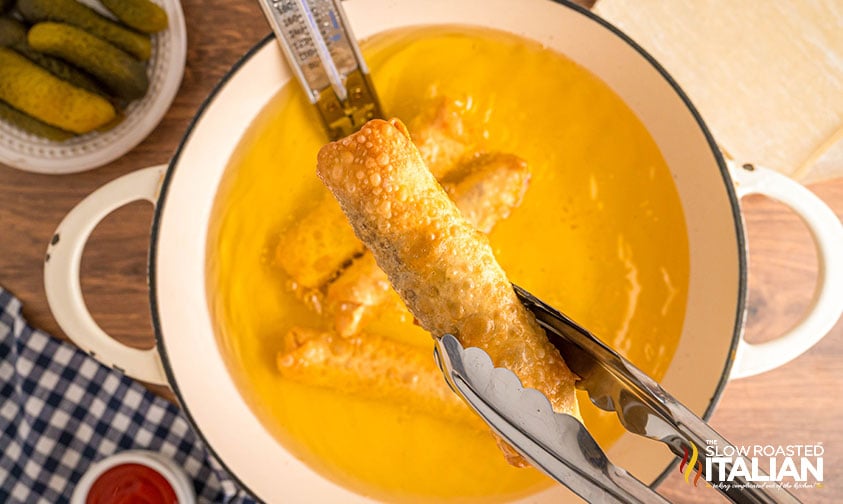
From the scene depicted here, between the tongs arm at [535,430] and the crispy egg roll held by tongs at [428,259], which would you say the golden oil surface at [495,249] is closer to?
the crispy egg roll held by tongs at [428,259]

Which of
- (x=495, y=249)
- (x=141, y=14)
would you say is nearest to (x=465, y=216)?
(x=495, y=249)

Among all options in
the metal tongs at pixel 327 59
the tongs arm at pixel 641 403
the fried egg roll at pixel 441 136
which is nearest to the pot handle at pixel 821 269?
the tongs arm at pixel 641 403

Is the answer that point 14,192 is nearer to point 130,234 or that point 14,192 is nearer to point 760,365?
point 130,234

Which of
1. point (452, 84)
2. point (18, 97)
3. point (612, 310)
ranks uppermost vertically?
point (452, 84)

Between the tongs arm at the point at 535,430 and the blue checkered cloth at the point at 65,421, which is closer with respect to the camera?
the tongs arm at the point at 535,430

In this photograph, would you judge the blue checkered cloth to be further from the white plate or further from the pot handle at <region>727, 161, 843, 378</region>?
the pot handle at <region>727, 161, 843, 378</region>

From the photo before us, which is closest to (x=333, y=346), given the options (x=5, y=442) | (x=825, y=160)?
(x=5, y=442)
